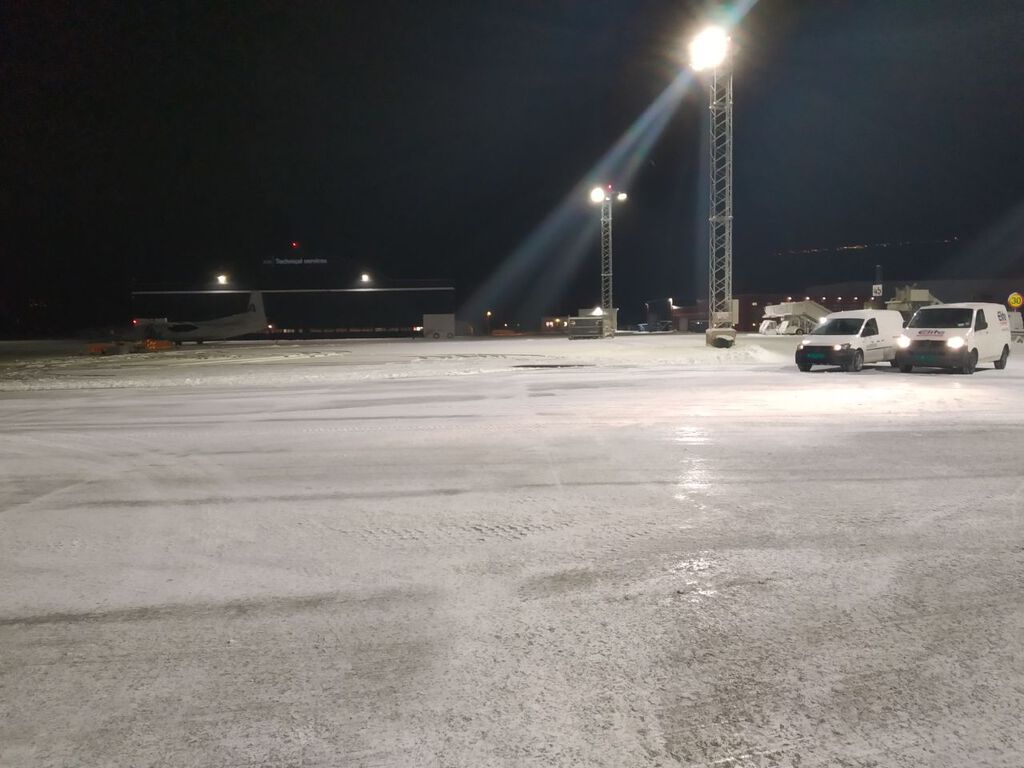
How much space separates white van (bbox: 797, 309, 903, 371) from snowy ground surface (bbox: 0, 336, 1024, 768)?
378 inches

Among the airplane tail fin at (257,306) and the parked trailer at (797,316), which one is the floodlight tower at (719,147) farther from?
the airplane tail fin at (257,306)

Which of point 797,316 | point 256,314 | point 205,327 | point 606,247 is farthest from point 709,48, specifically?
point 256,314

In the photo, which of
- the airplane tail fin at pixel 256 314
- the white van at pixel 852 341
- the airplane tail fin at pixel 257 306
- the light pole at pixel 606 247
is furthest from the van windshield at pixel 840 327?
the airplane tail fin at pixel 257 306

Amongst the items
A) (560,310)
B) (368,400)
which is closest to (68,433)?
(368,400)

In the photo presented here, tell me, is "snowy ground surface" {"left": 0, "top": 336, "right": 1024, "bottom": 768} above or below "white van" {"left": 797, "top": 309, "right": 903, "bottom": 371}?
below

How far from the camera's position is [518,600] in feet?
14.7

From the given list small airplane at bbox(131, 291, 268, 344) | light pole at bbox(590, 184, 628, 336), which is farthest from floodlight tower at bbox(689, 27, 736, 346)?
small airplane at bbox(131, 291, 268, 344)

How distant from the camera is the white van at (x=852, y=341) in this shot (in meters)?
19.8

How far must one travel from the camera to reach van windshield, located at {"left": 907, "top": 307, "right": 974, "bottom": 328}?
60.8 feet

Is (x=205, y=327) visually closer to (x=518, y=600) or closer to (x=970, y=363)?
(x=970, y=363)

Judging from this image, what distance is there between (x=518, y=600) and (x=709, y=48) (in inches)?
1135

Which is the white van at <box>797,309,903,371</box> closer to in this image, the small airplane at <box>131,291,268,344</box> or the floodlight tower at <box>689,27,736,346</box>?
the floodlight tower at <box>689,27,736,346</box>

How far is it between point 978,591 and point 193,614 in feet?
16.8

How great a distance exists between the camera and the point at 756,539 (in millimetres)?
5594
